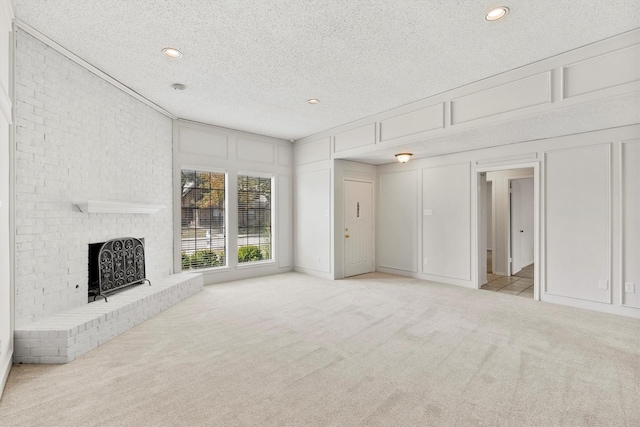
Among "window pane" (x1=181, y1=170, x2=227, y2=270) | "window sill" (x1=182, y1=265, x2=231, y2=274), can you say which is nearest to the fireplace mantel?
"window pane" (x1=181, y1=170, x2=227, y2=270)

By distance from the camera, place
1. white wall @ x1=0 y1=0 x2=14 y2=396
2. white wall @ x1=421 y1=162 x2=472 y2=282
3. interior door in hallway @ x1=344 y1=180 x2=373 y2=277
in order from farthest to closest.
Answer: interior door in hallway @ x1=344 y1=180 x2=373 y2=277, white wall @ x1=421 y1=162 x2=472 y2=282, white wall @ x1=0 y1=0 x2=14 y2=396

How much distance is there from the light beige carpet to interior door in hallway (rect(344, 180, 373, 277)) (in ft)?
7.77

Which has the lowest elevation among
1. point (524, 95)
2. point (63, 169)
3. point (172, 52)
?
point (63, 169)

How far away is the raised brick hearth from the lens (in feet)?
8.95

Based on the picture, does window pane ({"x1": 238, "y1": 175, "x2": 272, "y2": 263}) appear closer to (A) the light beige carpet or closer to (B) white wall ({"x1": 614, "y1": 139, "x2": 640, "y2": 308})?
(A) the light beige carpet

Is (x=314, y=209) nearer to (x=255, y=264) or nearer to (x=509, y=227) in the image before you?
(x=255, y=264)

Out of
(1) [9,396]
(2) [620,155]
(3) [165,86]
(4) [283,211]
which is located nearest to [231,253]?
(4) [283,211]

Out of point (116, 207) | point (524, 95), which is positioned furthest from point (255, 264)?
point (524, 95)

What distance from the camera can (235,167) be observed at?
618 centimetres

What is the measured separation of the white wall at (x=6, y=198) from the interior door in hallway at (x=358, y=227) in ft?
16.2

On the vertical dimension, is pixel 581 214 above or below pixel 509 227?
above

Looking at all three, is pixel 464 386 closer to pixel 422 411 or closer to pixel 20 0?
pixel 422 411

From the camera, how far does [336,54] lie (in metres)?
3.30

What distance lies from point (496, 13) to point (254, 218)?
16.9 ft
